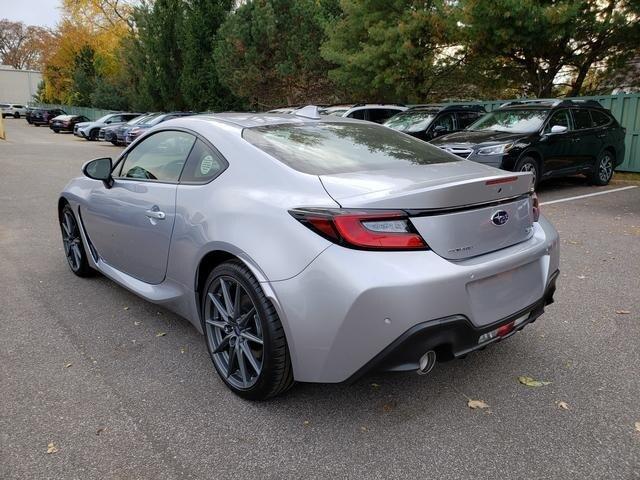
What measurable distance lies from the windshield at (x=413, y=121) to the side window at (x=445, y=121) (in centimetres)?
14

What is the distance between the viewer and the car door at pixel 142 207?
3.35 meters

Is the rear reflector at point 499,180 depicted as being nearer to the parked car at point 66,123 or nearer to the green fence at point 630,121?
the green fence at point 630,121

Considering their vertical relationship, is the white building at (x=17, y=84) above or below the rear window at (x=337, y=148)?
above

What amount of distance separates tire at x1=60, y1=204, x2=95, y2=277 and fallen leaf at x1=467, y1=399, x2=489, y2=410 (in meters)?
3.48

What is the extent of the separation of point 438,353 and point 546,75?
15907 mm

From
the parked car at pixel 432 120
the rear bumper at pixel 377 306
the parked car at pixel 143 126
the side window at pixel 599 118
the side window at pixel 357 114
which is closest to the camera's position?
the rear bumper at pixel 377 306

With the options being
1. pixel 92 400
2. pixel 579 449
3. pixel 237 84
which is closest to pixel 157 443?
pixel 92 400

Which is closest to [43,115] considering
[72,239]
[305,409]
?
[72,239]

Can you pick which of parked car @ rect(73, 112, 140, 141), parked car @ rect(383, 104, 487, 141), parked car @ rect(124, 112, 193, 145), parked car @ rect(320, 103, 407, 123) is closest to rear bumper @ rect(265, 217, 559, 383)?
parked car @ rect(383, 104, 487, 141)

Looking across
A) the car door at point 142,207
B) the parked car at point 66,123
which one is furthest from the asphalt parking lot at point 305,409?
the parked car at point 66,123

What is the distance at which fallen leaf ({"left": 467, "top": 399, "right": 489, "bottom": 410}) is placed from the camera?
9.03 ft

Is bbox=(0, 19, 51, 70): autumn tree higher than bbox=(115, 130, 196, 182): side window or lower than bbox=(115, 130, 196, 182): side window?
higher

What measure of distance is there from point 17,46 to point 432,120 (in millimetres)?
85268

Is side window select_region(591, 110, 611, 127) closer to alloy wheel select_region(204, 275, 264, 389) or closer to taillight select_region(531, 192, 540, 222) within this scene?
taillight select_region(531, 192, 540, 222)
